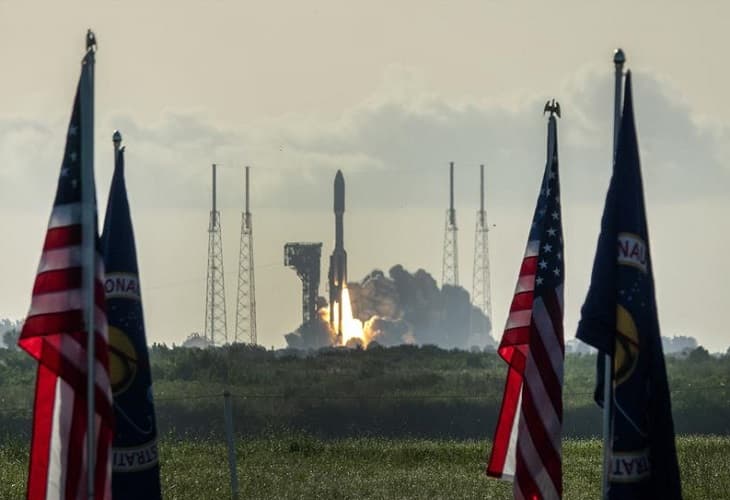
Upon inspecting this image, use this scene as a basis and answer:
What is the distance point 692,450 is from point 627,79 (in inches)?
828

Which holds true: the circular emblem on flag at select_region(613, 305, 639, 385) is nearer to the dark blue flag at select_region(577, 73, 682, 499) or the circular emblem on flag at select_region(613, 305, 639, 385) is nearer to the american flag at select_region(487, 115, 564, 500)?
the dark blue flag at select_region(577, 73, 682, 499)

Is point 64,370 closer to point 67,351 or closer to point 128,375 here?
point 67,351

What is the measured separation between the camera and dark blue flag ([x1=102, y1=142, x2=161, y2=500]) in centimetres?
2453

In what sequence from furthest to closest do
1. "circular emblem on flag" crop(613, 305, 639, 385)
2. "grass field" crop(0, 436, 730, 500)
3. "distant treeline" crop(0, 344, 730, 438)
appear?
"distant treeline" crop(0, 344, 730, 438) < "grass field" crop(0, 436, 730, 500) < "circular emblem on flag" crop(613, 305, 639, 385)

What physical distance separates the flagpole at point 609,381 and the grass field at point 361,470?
38.3 feet

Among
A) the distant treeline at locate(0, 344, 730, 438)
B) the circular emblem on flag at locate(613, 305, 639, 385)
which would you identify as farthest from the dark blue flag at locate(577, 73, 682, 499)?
the distant treeline at locate(0, 344, 730, 438)

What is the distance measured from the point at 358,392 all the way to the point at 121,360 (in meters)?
57.7

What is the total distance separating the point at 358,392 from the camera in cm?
8200

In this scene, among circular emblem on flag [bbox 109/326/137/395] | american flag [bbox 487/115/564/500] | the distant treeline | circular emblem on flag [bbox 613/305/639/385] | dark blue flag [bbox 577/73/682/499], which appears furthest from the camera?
the distant treeline

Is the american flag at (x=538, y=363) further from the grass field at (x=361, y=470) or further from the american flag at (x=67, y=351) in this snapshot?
the grass field at (x=361, y=470)

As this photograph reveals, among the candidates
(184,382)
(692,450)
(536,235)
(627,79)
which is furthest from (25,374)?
(627,79)

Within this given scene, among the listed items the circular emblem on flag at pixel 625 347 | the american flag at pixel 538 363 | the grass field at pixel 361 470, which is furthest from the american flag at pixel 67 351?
the grass field at pixel 361 470

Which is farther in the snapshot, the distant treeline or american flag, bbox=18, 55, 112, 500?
the distant treeline

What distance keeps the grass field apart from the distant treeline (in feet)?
45.3
